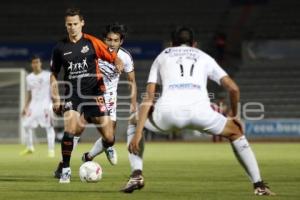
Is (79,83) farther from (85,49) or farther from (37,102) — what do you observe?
(37,102)

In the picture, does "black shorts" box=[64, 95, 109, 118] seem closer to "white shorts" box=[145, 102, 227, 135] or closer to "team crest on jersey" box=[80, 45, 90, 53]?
"team crest on jersey" box=[80, 45, 90, 53]

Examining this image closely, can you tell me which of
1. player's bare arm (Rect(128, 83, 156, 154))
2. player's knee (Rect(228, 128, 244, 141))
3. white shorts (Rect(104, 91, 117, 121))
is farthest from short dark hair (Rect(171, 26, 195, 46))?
white shorts (Rect(104, 91, 117, 121))

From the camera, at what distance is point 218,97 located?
29.4 m

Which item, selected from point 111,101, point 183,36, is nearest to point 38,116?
point 111,101

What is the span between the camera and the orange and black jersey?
32.4 ft

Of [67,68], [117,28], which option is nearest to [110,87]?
[117,28]

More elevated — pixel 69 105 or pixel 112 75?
pixel 112 75

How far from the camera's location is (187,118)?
299 inches

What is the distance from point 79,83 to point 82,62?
27 centimetres

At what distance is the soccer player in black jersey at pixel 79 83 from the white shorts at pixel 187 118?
222 centimetres

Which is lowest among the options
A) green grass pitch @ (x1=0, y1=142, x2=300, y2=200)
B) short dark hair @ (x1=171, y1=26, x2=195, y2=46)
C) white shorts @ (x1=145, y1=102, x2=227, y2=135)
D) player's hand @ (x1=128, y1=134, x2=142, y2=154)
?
green grass pitch @ (x1=0, y1=142, x2=300, y2=200)

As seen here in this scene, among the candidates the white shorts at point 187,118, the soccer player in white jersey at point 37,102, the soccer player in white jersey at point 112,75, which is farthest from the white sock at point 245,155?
the soccer player in white jersey at point 37,102

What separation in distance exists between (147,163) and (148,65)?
16.3 meters

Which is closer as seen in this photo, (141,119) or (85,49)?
(141,119)
